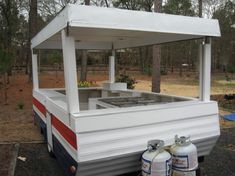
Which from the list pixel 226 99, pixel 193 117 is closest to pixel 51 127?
pixel 193 117

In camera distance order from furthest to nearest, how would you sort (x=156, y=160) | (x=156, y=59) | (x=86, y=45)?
(x=156, y=59), (x=86, y=45), (x=156, y=160)

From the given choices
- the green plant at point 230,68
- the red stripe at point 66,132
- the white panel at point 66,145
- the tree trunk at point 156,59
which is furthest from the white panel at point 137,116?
the green plant at point 230,68

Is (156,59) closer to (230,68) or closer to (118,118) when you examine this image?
(118,118)

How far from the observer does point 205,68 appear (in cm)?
456

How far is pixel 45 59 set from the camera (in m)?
36.6

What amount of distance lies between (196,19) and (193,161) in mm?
1848

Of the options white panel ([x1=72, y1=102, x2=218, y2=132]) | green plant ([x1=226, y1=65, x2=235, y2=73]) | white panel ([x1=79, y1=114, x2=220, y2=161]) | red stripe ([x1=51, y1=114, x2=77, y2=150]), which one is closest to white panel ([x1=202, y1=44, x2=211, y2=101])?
white panel ([x1=72, y1=102, x2=218, y2=132])

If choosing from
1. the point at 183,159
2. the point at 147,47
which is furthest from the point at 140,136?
the point at 147,47

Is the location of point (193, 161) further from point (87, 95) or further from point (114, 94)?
point (87, 95)

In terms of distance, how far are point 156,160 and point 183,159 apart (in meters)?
0.37

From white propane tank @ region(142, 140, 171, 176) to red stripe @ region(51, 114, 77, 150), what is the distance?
0.80 metres

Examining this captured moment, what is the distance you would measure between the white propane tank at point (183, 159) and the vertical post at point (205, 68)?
1.15 metres

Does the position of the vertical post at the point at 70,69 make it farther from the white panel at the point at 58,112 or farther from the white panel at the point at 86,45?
the white panel at the point at 86,45

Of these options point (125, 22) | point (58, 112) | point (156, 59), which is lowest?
point (58, 112)
